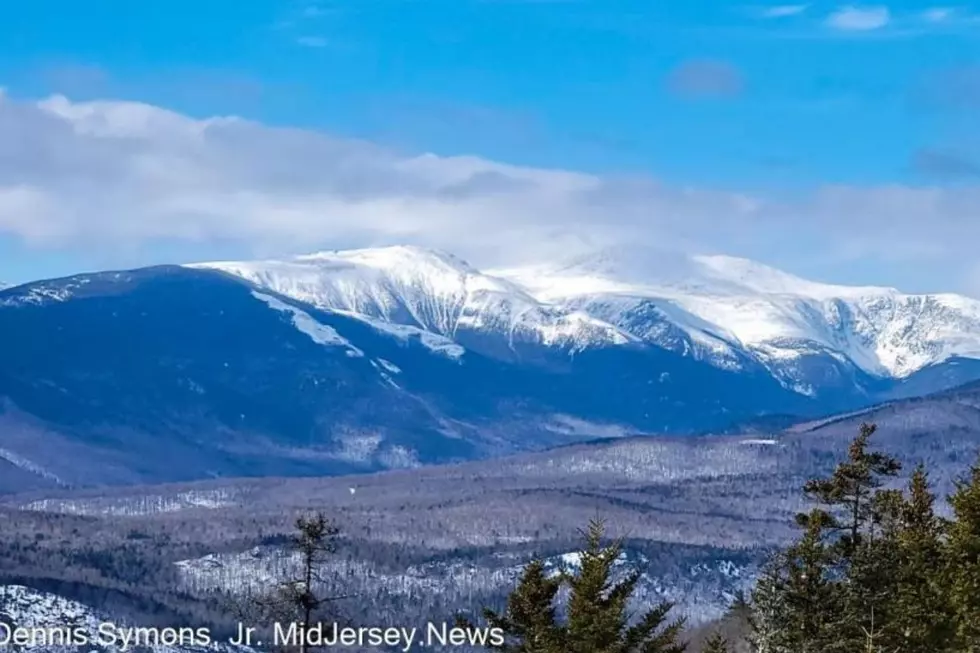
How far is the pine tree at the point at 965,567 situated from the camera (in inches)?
1870

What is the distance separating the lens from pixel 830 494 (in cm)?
5278

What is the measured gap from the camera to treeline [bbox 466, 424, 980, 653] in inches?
1713

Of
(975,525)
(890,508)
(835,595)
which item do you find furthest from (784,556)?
(890,508)

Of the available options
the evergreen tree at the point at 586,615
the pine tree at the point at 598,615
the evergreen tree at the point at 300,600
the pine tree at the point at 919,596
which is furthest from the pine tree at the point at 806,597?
the evergreen tree at the point at 300,600

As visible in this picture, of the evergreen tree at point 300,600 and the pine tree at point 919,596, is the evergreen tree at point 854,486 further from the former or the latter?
the evergreen tree at point 300,600

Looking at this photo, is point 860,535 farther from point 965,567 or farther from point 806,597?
point 806,597

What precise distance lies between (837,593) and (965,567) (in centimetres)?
486

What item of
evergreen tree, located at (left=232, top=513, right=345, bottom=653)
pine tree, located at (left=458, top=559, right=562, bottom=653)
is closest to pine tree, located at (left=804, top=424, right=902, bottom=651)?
pine tree, located at (left=458, top=559, right=562, bottom=653)

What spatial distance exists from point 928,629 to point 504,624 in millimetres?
14640

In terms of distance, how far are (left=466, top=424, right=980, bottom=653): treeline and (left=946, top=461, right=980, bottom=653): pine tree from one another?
4 cm

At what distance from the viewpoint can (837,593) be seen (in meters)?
47.9

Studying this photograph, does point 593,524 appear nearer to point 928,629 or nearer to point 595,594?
point 595,594

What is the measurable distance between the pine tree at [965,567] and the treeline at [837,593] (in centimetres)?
4

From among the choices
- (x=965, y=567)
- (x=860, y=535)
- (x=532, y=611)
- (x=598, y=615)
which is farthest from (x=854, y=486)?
(x=598, y=615)
